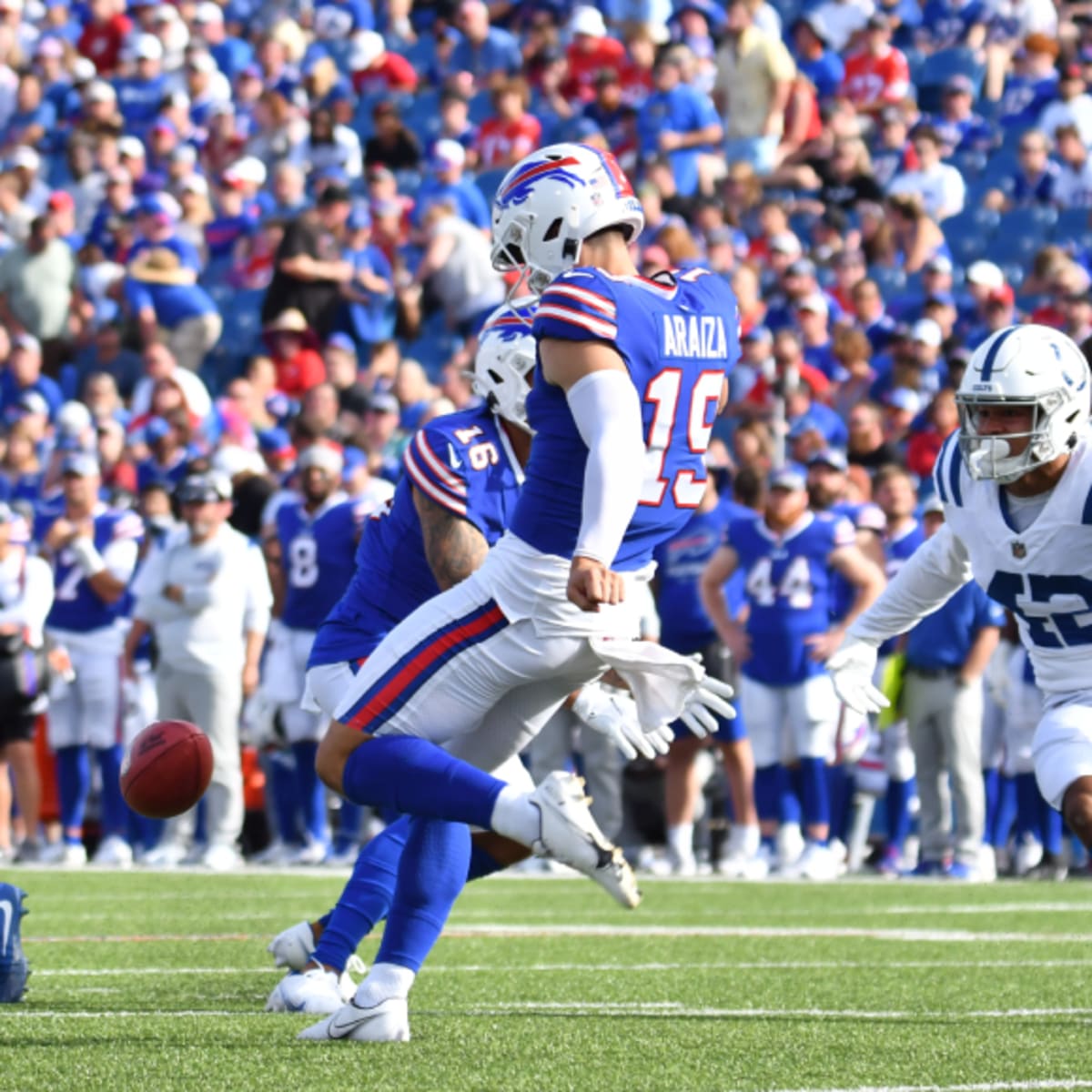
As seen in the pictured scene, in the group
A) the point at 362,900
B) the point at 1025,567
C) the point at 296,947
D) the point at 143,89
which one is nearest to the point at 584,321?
the point at 1025,567

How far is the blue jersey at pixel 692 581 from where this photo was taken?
37.2 ft

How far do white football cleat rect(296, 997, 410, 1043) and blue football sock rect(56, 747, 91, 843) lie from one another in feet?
24.0

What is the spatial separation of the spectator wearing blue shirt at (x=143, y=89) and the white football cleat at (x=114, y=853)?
802cm

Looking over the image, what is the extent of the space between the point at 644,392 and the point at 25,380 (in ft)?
35.4

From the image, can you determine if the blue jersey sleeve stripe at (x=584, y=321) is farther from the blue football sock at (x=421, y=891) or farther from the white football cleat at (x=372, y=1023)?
the white football cleat at (x=372, y=1023)

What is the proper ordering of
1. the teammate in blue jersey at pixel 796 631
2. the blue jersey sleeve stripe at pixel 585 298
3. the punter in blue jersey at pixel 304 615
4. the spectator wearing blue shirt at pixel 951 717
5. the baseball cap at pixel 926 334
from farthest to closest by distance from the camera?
1. the baseball cap at pixel 926 334
2. the punter in blue jersey at pixel 304 615
3. the teammate in blue jersey at pixel 796 631
4. the spectator wearing blue shirt at pixel 951 717
5. the blue jersey sleeve stripe at pixel 585 298

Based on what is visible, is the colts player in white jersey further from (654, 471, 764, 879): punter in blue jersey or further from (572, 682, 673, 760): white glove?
(654, 471, 764, 879): punter in blue jersey

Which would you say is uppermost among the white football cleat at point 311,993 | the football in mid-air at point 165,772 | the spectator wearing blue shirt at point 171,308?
the spectator wearing blue shirt at point 171,308

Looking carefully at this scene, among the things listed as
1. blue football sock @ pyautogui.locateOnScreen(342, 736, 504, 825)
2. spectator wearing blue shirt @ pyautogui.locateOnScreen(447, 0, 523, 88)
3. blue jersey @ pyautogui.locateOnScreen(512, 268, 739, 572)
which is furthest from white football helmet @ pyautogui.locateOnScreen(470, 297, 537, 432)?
spectator wearing blue shirt @ pyautogui.locateOnScreen(447, 0, 523, 88)

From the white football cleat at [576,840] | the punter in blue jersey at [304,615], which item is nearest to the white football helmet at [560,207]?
the white football cleat at [576,840]

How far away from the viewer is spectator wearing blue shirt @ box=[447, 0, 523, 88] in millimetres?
18000

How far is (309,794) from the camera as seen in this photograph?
460 inches

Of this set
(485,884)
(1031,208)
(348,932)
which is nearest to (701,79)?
(1031,208)

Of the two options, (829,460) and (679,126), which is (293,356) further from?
(829,460)
